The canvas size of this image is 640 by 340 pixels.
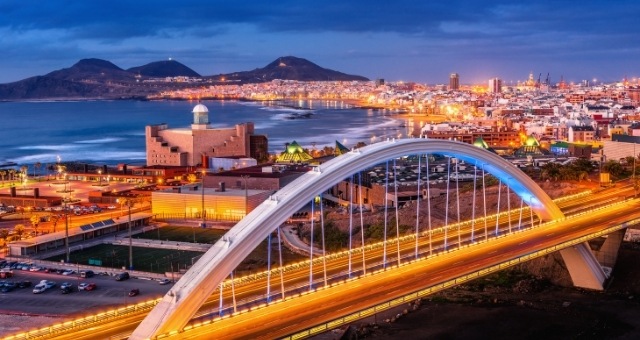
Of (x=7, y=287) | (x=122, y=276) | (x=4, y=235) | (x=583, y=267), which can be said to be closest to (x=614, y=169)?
(x=583, y=267)

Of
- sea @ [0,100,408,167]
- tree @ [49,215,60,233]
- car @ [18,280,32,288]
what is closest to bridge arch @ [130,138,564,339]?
car @ [18,280,32,288]

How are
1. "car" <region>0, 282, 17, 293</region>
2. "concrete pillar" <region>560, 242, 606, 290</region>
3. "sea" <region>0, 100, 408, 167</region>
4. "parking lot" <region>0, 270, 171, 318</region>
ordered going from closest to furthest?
1. "parking lot" <region>0, 270, 171, 318</region>
2. "concrete pillar" <region>560, 242, 606, 290</region>
3. "car" <region>0, 282, 17, 293</region>
4. "sea" <region>0, 100, 408, 167</region>

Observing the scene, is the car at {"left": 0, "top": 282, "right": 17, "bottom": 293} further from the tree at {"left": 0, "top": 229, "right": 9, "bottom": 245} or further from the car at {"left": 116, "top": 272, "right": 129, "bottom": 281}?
the tree at {"left": 0, "top": 229, "right": 9, "bottom": 245}

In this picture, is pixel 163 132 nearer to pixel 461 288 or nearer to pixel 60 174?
pixel 60 174

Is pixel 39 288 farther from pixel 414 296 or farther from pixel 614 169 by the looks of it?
pixel 614 169

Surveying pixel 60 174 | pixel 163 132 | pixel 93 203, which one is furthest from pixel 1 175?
pixel 93 203

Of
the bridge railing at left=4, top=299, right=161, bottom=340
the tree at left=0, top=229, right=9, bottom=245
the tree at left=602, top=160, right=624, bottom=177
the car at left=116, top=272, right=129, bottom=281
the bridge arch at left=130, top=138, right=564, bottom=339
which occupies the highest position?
the bridge arch at left=130, top=138, right=564, bottom=339

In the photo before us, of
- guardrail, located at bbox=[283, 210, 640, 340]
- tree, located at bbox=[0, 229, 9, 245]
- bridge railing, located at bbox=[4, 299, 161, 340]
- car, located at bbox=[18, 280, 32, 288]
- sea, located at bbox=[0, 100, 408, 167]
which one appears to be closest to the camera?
guardrail, located at bbox=[283, 210, 640, 340]

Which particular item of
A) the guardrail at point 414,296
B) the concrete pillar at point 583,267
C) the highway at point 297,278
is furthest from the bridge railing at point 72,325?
the concrete pillar at point 583,267
